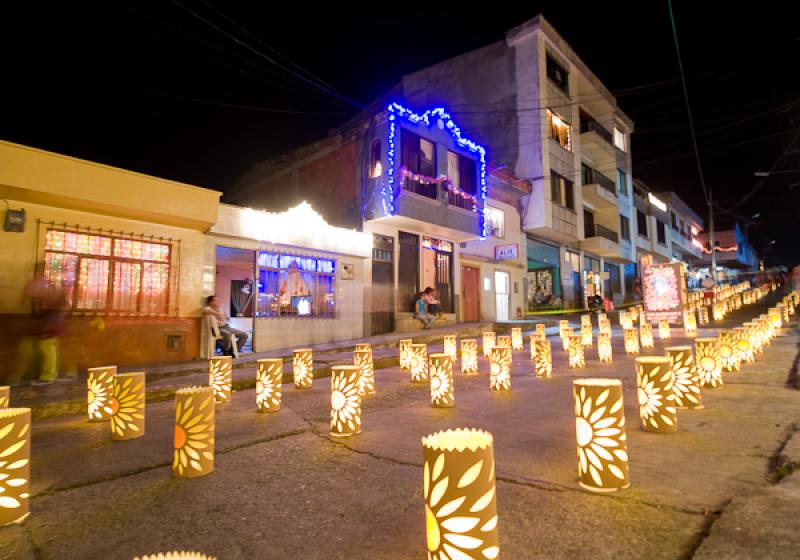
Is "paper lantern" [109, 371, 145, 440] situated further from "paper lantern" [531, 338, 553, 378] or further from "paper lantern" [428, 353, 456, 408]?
"paper lantern" [531, 338, 553, 378]

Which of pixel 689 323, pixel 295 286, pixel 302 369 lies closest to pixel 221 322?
pixel 295 286

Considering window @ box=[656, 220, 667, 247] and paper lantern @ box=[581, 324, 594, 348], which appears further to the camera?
window @ box=[656, 220, 667, 247]

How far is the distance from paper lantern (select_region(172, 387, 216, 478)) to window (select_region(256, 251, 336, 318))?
9.37m

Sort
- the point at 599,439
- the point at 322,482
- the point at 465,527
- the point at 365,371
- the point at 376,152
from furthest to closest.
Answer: the point at 376,152
the point at 365,371
the point at 322,482
the point at 599,439
the point at 465,527

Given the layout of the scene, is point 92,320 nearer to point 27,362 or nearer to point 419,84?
point 27,362

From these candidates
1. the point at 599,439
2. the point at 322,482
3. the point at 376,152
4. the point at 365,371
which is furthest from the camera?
the point at 376,152

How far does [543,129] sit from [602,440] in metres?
24.2

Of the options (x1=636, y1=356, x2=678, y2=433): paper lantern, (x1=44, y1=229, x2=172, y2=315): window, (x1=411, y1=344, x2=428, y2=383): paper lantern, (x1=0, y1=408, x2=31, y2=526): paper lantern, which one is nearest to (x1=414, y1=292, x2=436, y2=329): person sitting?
(x1=44, y1=229, x2=172, y2=315): window

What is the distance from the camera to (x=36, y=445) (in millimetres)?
4691

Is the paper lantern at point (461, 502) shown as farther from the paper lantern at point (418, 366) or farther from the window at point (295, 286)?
the window at point (295, 286)

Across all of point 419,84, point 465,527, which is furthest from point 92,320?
point 419,84

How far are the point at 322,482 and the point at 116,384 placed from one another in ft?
10.00

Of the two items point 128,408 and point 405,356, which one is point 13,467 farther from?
point 405,356

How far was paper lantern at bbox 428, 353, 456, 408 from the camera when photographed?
5.59 meters
